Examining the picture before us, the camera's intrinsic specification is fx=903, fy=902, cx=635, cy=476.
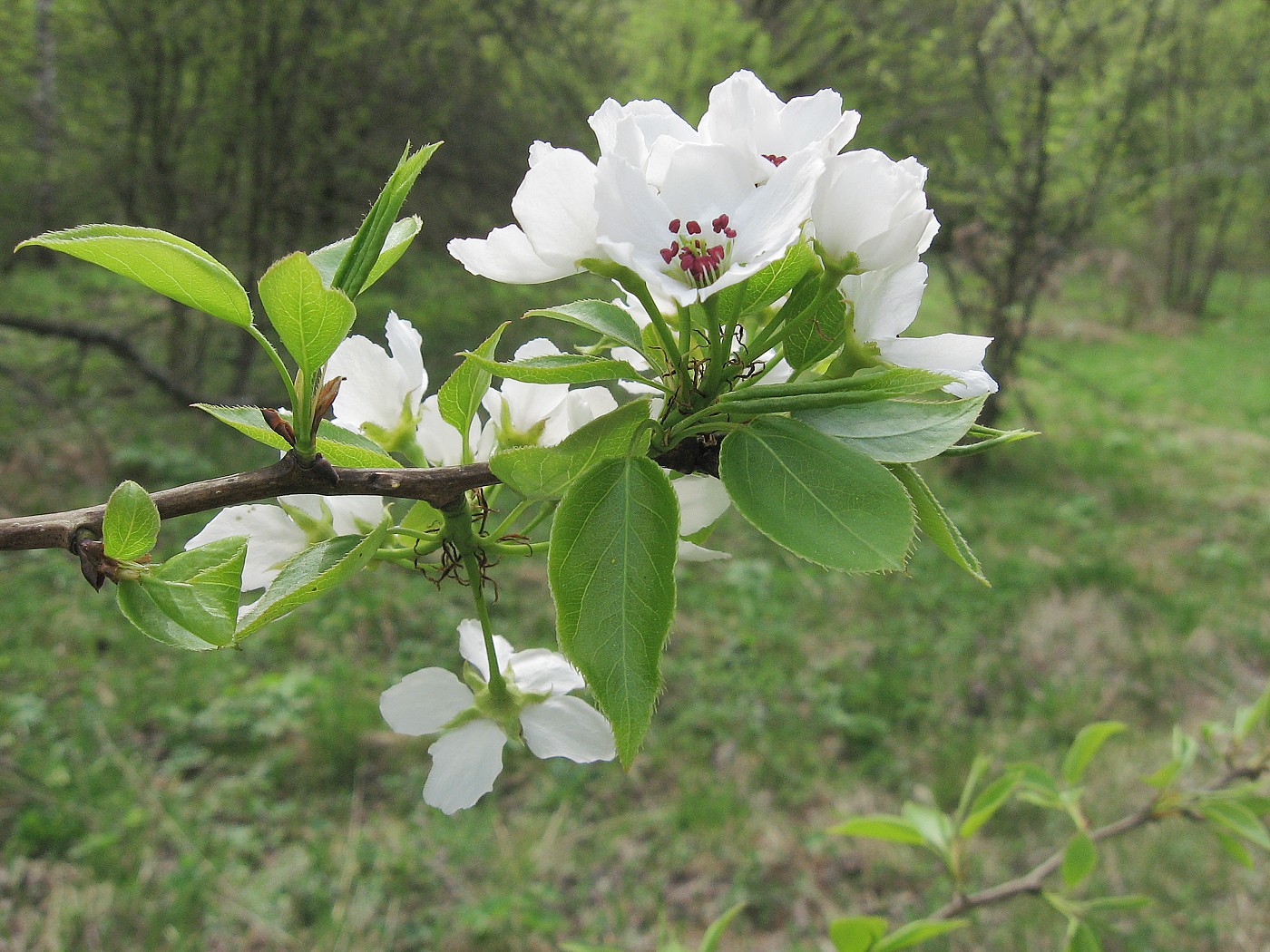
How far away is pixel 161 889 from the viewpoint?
2127 mm

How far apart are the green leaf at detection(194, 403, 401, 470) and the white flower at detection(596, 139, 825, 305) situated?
0.21 meters

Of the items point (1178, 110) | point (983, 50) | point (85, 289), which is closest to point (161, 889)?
point (85, 289)

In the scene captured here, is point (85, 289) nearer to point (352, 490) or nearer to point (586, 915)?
point (586, 915)

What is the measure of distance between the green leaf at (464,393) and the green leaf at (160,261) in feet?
0.43

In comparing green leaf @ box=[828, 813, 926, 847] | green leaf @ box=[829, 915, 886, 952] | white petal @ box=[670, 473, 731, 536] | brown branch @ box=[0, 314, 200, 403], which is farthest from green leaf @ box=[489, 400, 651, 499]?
brown branch @ box=[0, 314, 200, 403]

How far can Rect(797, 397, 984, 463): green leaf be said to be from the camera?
421mm

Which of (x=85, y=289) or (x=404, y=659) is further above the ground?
(x=85, y=289)

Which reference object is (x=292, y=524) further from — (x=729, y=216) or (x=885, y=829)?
(x=885, y=829)

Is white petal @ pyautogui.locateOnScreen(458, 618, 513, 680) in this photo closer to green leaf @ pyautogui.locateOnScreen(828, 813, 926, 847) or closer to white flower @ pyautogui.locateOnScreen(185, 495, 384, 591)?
white flower @ pyautogui.locateOnScreen(185, 495, 384, 591)

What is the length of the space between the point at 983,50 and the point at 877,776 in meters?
4.18

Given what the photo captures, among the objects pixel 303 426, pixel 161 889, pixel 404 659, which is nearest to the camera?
pixel 303 426

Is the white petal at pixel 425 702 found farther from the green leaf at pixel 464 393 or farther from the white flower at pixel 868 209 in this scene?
the white flower at pixel 868 209

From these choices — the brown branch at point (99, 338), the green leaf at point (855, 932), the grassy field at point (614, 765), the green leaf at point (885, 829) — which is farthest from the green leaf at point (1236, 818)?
the brown branch at point (99, 338)

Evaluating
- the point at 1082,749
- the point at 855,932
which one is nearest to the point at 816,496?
the point at 855,932
